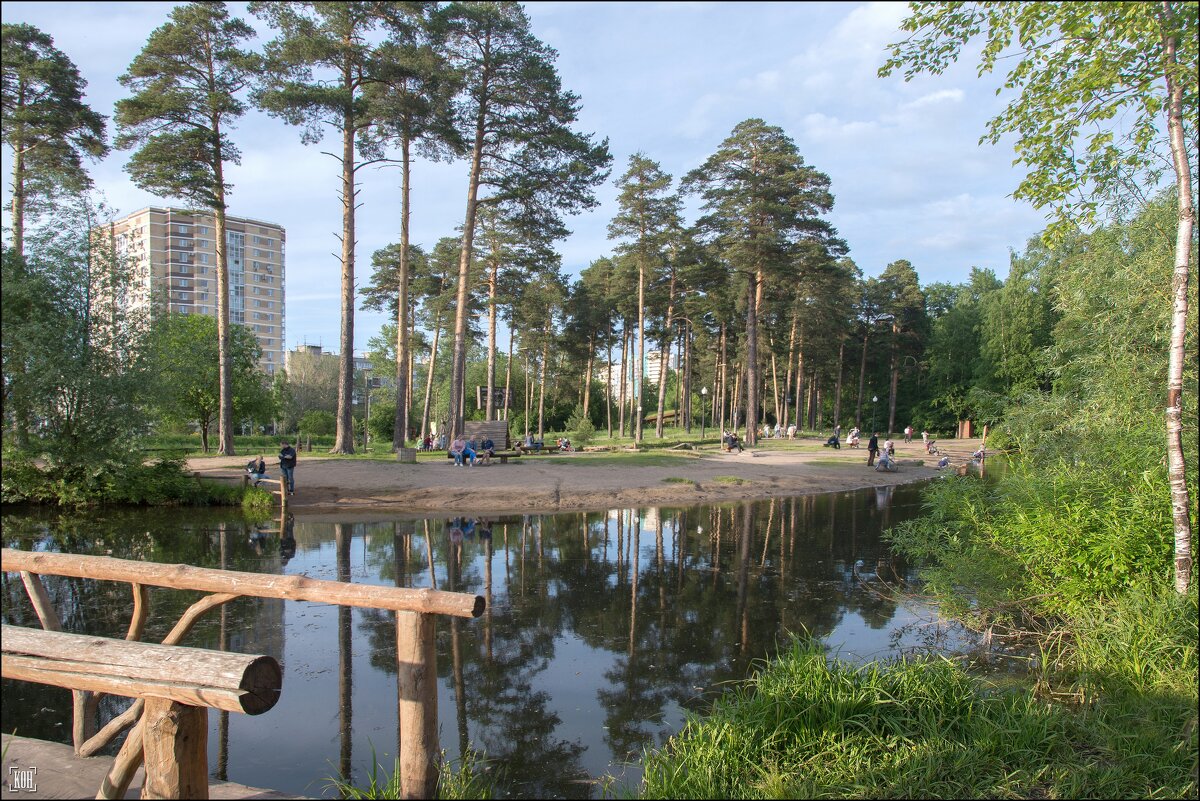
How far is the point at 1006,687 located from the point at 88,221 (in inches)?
812

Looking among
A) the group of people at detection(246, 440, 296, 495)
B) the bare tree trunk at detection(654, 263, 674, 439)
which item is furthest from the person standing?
the bare tree trunk at detection(654, 263, 674, 439)

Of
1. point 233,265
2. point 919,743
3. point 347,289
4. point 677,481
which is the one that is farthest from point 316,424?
point 233,265

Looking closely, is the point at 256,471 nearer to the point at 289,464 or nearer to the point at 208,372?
the point at 289,464

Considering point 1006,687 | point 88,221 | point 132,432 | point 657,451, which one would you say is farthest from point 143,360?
point 657,451

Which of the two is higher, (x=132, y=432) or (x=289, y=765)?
(x=132, y=432)

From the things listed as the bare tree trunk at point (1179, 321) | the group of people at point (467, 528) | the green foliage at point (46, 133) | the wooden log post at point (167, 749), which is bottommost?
the group of people at point (467, 528)

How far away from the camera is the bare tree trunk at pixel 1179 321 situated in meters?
5.39

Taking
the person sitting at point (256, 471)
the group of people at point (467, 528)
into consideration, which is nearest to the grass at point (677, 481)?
the group of people at point (467, 528)

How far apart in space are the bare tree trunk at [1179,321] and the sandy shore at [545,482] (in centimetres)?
1551

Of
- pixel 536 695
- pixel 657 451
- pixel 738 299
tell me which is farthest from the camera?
pixel 738 299

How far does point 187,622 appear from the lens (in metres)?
4.03

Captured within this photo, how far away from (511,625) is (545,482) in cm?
1348

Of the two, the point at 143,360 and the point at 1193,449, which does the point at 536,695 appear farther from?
the point at 143,360

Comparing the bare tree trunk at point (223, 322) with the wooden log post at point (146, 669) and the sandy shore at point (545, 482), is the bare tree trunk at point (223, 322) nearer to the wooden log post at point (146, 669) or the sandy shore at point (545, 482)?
the sandy shore at point (545, 482)
